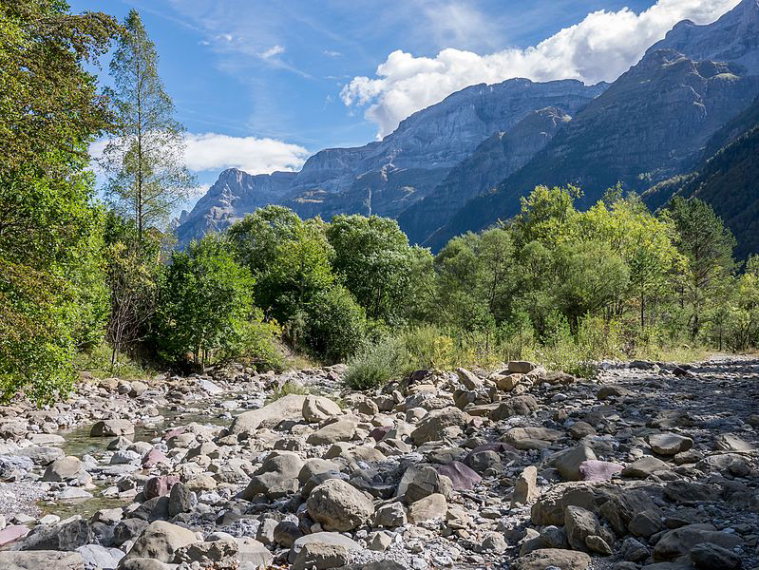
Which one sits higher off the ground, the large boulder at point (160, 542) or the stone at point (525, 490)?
the stone at point (525, 490)

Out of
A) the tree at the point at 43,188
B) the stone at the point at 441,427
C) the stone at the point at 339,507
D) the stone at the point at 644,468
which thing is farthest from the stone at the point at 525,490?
the tree at the point at 43,188

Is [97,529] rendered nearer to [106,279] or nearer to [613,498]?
[613,498]

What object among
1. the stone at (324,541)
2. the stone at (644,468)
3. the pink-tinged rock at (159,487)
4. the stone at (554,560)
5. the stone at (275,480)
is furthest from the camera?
the pink-tinged rock at (159,487)

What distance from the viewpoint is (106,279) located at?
776 inches

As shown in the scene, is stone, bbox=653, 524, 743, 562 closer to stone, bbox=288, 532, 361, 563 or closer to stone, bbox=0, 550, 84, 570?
stone, bbox=288, 532, 361, 563

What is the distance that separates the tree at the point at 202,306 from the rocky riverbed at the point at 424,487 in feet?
30.9

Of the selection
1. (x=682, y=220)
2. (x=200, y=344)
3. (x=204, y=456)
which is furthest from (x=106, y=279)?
(x=682, y=220)

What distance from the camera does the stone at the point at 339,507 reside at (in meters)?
4.73

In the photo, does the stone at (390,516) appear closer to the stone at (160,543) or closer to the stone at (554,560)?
the stone at (554,560)

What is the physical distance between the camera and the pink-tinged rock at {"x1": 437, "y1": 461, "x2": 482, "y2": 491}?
554 cm

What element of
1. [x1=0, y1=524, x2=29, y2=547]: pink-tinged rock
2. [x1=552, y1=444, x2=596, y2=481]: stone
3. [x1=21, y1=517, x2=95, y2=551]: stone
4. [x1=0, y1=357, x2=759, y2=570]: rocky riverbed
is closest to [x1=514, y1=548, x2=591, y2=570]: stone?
[x1=0, y1=357, x2=759, y2=570]: rocky riverbed

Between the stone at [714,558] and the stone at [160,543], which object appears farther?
the stone at [160,543]

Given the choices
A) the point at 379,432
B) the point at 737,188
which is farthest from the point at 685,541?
the point at 737,188

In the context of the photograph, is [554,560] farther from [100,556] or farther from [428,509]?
[100,556]
